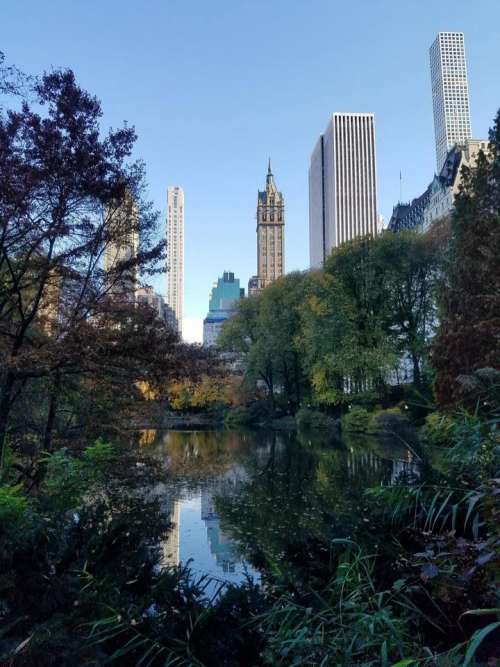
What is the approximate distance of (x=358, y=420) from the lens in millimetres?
29312

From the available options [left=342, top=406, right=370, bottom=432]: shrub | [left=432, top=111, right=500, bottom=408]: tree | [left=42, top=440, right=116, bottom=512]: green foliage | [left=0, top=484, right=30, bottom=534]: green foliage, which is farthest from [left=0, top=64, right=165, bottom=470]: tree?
[left=342, top=406, right=370, bottom=432]: shrub

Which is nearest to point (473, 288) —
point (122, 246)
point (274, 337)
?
point (122, 246)

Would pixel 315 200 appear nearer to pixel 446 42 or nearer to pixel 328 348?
pixel 446 42

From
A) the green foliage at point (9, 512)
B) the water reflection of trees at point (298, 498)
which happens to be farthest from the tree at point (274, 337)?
the green foliage at point (9, 512)

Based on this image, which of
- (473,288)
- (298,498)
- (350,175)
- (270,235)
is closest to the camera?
(298,498)

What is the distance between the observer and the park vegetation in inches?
88.3

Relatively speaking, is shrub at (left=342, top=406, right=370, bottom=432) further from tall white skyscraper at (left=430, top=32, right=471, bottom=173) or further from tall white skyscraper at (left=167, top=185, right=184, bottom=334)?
tall white skyscraper at (left=167, top=185, right=184, bottom=334)

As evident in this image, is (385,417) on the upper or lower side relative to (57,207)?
lower

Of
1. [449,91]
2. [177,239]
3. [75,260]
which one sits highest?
[449,91]

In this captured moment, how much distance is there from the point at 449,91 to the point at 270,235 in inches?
3087

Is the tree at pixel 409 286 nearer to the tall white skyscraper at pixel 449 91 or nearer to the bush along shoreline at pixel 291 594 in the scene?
the bush along shoreline at pixel 291 594

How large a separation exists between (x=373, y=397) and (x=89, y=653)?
29.2 m

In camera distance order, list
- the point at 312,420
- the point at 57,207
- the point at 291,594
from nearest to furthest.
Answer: the point at 291,594 → the point at 57,207 → the point at 312,420

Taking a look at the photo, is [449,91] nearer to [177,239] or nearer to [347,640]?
[177,239]
